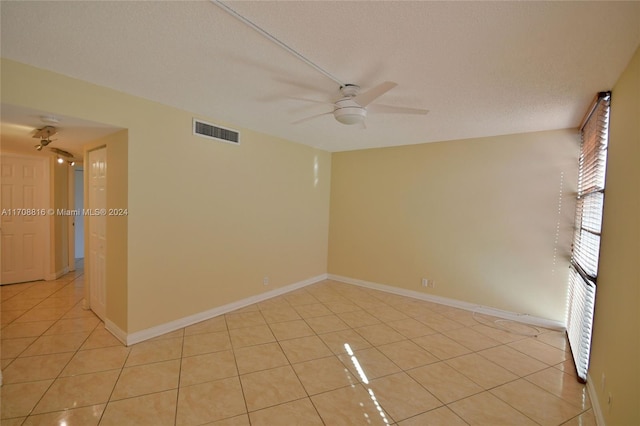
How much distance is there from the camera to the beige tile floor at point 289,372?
1.91 m

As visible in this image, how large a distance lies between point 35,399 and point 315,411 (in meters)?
2.02

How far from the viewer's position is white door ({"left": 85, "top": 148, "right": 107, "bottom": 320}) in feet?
10.1

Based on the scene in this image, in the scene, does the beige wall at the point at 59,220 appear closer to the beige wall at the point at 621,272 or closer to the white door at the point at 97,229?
the white door at the point at 97,229

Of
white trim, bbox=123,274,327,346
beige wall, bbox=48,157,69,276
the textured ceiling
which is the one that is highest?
the textured ceiling

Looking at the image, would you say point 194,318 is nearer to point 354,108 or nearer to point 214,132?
point 214,132

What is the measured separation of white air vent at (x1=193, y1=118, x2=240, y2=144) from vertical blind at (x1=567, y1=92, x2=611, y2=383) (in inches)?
146

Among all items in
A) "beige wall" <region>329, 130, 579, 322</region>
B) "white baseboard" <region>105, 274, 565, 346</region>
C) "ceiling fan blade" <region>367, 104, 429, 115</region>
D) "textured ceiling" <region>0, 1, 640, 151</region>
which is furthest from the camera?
"beige wall" <region>329, 130, 579, 322</region>

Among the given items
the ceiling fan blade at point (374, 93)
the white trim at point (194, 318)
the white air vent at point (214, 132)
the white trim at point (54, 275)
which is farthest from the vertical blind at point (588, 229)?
the white trim at point (54, 275)

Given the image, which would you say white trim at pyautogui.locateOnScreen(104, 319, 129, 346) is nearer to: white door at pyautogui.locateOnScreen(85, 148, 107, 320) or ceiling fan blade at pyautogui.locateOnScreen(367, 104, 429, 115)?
white door at pyautogui.locateOnScreen(85, 148, 107, 320)

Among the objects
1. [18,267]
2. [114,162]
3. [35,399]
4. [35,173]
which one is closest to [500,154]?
[114,162]

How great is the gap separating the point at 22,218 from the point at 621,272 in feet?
24.2

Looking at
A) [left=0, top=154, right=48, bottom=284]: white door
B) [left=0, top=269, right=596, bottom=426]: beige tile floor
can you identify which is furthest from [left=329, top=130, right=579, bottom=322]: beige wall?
[left=0, top=154, right=48, bottom=284]: white door

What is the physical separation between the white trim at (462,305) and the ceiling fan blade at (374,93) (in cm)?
333

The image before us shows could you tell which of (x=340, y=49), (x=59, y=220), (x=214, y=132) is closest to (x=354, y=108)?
(x=340, y=49)
